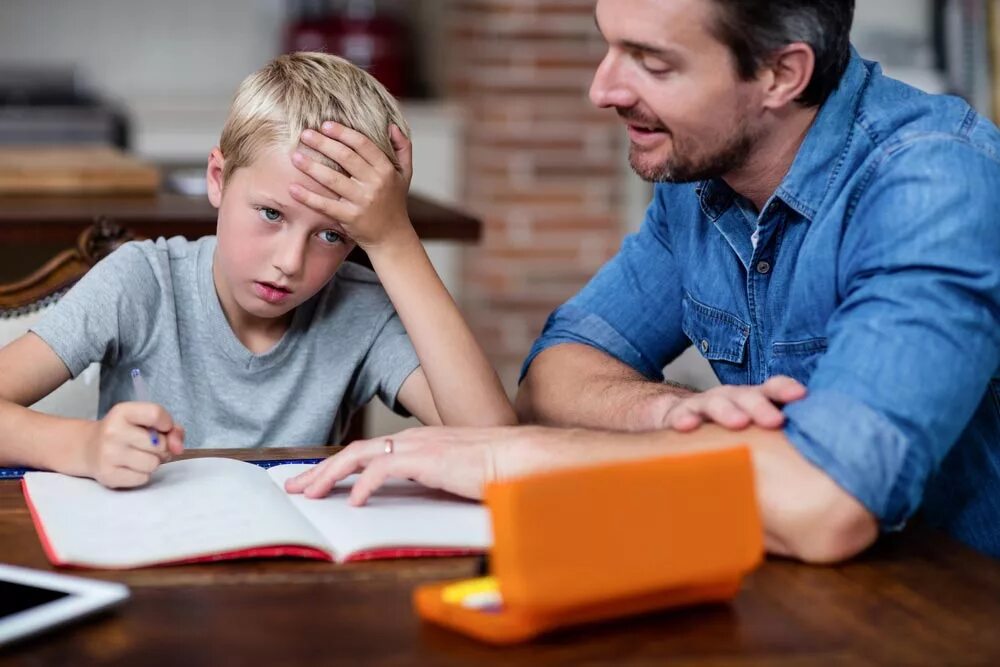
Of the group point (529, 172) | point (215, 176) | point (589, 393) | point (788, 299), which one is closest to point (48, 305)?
point (215, 176)

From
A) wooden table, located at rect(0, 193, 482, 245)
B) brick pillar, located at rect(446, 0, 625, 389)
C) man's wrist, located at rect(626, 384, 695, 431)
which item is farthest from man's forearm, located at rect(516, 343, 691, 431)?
brick pillar, located at rect(446, 0, 625, 389)

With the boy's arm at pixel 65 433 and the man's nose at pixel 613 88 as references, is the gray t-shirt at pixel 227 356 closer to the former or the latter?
the boy's arm at pixel 65 433

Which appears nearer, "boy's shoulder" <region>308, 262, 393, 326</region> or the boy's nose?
the boy's nose

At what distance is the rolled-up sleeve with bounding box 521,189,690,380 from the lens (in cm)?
162

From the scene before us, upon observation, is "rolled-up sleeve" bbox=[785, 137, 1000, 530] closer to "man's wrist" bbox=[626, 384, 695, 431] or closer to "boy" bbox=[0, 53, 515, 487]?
"man's wrist" bbox=[626, 384, 695, 431]

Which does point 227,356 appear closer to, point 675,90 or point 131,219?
point 675,90

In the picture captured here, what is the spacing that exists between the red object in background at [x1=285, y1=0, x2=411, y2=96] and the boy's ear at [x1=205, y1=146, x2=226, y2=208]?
287 cm

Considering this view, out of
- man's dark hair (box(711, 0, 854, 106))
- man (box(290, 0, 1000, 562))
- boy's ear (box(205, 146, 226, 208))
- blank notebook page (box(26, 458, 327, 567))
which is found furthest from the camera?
boy's ear (box(205, 146, 226, 208))

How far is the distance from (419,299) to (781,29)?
18.4 inches

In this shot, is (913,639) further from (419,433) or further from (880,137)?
(880,137)

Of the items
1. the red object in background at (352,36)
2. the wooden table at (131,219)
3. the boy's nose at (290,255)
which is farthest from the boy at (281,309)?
the red object in background at (352,36)

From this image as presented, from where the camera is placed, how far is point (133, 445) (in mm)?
1158

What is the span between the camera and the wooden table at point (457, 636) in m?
0.85

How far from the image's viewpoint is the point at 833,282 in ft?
4.41
